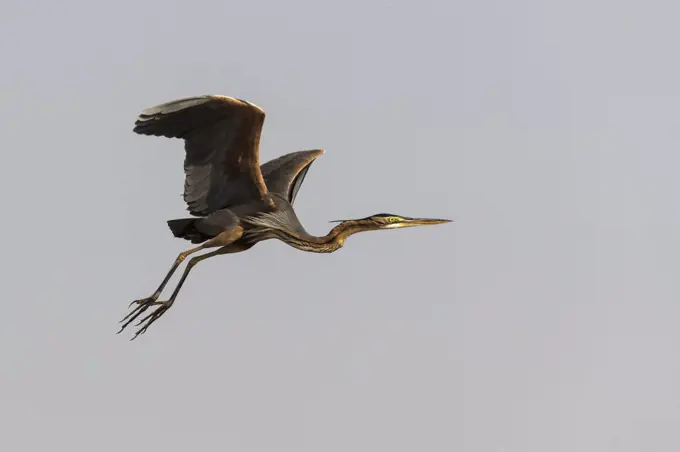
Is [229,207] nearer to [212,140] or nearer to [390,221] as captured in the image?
[212,140]

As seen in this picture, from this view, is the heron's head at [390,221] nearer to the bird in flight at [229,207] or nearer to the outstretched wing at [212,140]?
the bird in flight at [229,207]

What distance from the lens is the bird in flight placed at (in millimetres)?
21547

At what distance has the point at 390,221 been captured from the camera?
879 inches

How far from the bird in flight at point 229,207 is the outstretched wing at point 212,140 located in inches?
0.6

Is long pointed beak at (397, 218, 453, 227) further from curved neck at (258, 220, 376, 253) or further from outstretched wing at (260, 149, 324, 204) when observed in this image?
outstretched wing at (260, 149, 324, 204)

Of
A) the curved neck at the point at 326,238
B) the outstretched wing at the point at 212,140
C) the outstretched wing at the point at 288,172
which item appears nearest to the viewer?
the outstretched wing at the point at 212,140

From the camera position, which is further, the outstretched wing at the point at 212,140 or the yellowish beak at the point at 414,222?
the yellowish beak at the point at 414,222

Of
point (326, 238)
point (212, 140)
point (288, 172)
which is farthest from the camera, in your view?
point (288, 172)

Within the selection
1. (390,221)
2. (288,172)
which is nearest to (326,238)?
(390,221)

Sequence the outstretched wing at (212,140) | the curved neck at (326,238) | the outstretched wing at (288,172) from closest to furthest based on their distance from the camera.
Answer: the outstretched wing at (212,140) < the curved neck at (326,238) < the outstretched wing at (288,172)

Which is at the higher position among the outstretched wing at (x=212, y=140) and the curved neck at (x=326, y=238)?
the outstretched wing at (x=212, y=140)

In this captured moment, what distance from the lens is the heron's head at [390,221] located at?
22.3 meters

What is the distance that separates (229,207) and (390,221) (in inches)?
99.6

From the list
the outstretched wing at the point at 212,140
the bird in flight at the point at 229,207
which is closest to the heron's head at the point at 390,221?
the bird in flight at the point at 229,207
